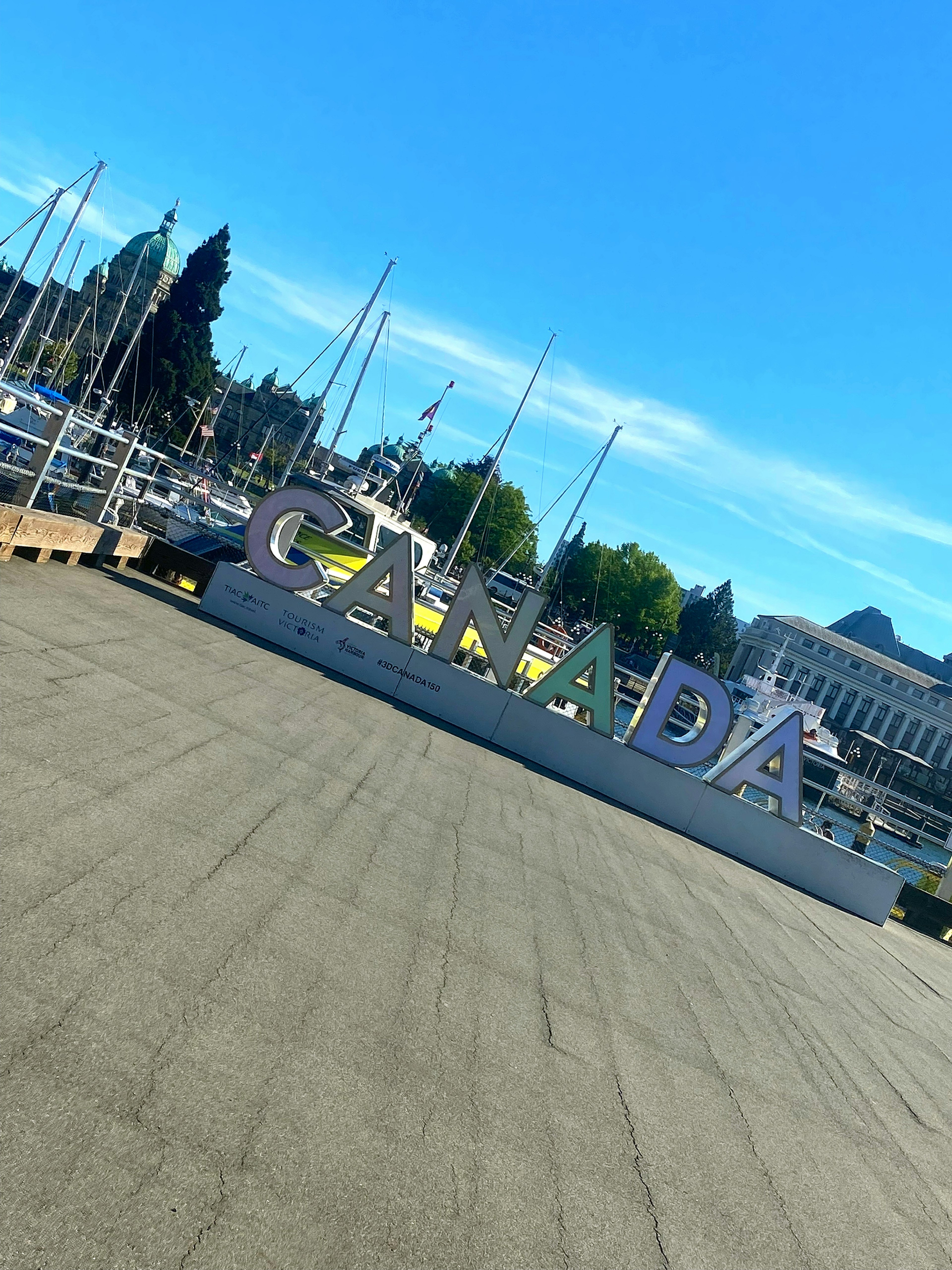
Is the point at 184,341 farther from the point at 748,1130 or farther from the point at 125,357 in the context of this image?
the point at 748,1130

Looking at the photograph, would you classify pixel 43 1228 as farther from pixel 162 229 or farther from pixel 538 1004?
pixel 162 229

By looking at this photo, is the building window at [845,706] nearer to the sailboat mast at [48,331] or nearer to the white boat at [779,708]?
the white boat at [779,708]

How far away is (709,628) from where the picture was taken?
132 metres

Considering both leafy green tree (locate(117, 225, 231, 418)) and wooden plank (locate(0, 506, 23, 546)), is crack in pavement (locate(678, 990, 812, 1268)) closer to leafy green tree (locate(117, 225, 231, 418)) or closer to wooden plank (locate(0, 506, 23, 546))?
wooden plank (locate(0, 506, 23, 546))

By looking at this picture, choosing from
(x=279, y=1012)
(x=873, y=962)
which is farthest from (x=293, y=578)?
(x=279, y=1012)

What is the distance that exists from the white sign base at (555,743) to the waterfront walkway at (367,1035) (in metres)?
5.62

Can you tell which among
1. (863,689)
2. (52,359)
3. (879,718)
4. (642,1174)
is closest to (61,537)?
(642,1174)

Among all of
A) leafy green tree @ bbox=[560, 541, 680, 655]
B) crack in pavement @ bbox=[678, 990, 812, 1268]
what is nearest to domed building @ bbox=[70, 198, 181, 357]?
leafy green tree @ bbox=[560, 541, 680, 655]

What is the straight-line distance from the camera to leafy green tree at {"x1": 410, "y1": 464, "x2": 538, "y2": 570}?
112m

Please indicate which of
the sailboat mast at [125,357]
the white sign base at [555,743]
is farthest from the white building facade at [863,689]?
the white sign base at [555,743]

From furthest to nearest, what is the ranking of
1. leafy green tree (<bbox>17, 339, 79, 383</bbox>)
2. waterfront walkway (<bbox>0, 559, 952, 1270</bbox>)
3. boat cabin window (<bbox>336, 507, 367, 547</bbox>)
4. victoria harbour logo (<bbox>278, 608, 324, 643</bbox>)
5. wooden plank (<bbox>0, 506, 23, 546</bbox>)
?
leafy green tree (<bbox>17, 339, 79, 383</bbox>) < boat cabin window (<bbox>336, 507, 367, 547</bbox>) < victoria harbour logo (<bbox>278, 608, 324, 643</bbox>) < wooden plank (<bbox>0, 506, 23, 546</bbox>) < waterfront walkway (<bbox>0, 559, 952, 1270</bbox>)

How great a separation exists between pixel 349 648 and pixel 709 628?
11920 centimetres

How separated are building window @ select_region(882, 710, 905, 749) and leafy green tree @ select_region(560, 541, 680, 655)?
4344 cm

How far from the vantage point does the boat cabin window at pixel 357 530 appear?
28125mm
